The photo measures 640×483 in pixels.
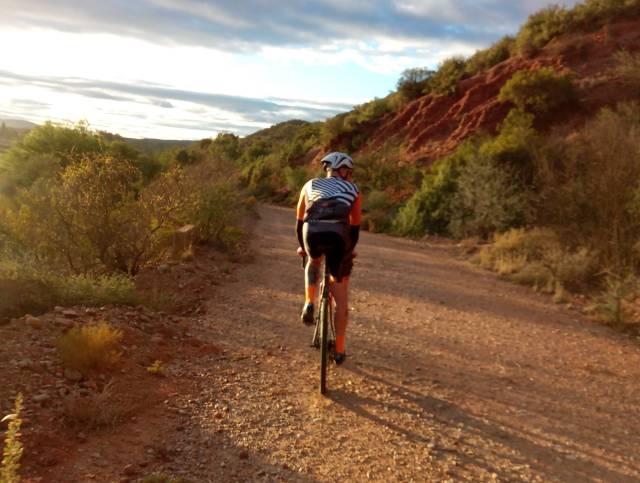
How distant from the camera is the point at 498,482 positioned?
3.80 meters

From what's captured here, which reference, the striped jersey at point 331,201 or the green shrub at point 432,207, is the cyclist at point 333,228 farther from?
the green shrub at point 432,207

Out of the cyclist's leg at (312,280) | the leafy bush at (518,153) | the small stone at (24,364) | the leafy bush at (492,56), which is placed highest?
the leafy bush at (492,56)

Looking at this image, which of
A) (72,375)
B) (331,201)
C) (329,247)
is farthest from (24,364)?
(331,201)

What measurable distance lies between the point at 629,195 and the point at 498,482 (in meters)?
9.74

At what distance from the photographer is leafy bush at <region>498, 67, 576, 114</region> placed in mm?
28422

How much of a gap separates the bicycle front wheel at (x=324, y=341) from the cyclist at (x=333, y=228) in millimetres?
183

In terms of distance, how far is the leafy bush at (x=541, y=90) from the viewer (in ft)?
93.2

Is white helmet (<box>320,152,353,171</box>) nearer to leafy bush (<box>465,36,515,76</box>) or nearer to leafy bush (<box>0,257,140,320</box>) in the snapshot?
leafy bush (<box>0,257,140,320</box>)

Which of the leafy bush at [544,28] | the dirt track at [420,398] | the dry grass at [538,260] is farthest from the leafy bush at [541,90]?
the dirt track at [420,398]

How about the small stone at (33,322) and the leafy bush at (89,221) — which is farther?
the leafy bush at (89,221)

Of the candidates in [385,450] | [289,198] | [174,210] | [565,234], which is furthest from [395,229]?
[289,198]

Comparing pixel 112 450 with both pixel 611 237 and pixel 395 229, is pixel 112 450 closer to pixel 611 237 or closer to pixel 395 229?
pixel 611 237

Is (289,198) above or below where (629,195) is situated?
below

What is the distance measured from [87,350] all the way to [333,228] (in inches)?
94.7
